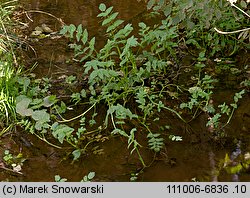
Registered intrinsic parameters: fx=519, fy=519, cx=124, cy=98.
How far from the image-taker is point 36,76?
4.31 m

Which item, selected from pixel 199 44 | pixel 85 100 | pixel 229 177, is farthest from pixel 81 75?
pixel 229 177

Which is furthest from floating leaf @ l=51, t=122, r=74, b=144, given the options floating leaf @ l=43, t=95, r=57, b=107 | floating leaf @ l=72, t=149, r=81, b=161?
floating leaf @ l=43, t=95, r=57, b=107

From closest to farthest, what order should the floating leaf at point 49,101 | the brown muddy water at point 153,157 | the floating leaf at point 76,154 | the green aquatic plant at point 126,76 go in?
1. the brown muddy water at point 153,157
2. the floating leaf at point 76,154
3. the green aquatic plant at point 126,76
4. the floating leaf at point 49,101

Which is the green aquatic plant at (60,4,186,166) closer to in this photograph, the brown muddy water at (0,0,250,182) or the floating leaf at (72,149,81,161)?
the brown muddy water at (0,0,250,182)

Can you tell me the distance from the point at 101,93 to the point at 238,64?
1.20 meters

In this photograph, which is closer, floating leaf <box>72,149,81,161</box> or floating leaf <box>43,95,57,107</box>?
floating leaf <box>72,149,81,161</box>

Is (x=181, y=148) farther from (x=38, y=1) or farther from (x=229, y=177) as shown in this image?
(x=38, y=1)

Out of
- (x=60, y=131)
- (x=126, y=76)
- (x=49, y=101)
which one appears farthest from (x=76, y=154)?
(x=126, y=76)

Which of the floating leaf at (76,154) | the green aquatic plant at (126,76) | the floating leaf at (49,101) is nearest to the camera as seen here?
the floating leaf at (76,154)

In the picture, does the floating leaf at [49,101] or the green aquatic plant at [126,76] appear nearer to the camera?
the green aquatic plant at [126,76]

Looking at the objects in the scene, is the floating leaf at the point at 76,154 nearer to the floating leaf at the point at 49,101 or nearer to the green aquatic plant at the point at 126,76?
the green aquatic plant at the point at 126,76

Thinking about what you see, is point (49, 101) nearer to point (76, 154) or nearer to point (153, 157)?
point (76, 154)

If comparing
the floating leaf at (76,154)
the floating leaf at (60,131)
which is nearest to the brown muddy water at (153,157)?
the floating leaf at (76,154)

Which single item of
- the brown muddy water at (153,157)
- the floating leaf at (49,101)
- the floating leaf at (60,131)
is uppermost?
the floating leaf at (49,101)
